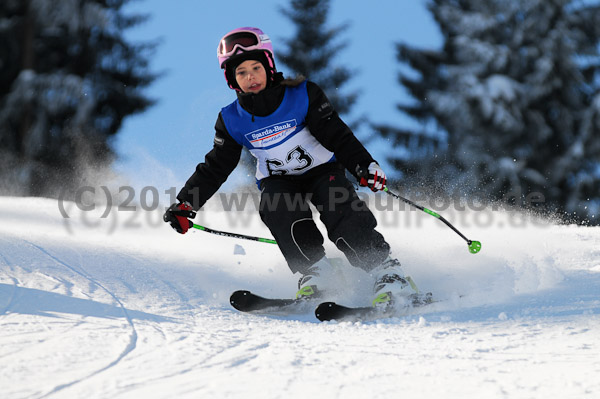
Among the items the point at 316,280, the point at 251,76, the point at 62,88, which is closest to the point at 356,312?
the point at 316,280

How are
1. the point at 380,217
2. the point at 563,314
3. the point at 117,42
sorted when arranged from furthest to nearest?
the point at 117,42 → the point at 380,217 → the point at 563,314

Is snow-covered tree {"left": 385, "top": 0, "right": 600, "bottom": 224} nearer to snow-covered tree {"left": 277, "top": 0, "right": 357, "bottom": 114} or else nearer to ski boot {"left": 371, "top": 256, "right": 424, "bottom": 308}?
snow-covered tree {"left": 277, "top": 0, "right": 357, "bottom": 114}

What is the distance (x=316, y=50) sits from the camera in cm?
1817

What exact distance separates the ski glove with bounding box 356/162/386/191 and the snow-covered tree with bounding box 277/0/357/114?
14683mm

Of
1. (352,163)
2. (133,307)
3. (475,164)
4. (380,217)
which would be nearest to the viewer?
(133,307)

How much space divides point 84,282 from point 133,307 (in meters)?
0.64

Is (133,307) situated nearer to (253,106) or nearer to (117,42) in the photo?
(253,106)

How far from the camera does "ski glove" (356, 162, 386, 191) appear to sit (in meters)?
A: 3.06

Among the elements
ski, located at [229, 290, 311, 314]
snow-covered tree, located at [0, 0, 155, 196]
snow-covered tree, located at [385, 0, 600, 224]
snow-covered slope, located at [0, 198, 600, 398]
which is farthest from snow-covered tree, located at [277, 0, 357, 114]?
ski, located at [229, 290, 311, 314]

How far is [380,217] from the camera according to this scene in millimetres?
6684

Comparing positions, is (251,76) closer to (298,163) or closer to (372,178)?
(298,163)

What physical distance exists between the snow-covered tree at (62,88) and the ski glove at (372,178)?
14.1 meters

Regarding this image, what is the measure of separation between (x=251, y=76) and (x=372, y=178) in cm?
90

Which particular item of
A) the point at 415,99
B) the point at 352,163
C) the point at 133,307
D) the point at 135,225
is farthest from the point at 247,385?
the point at 415,99
